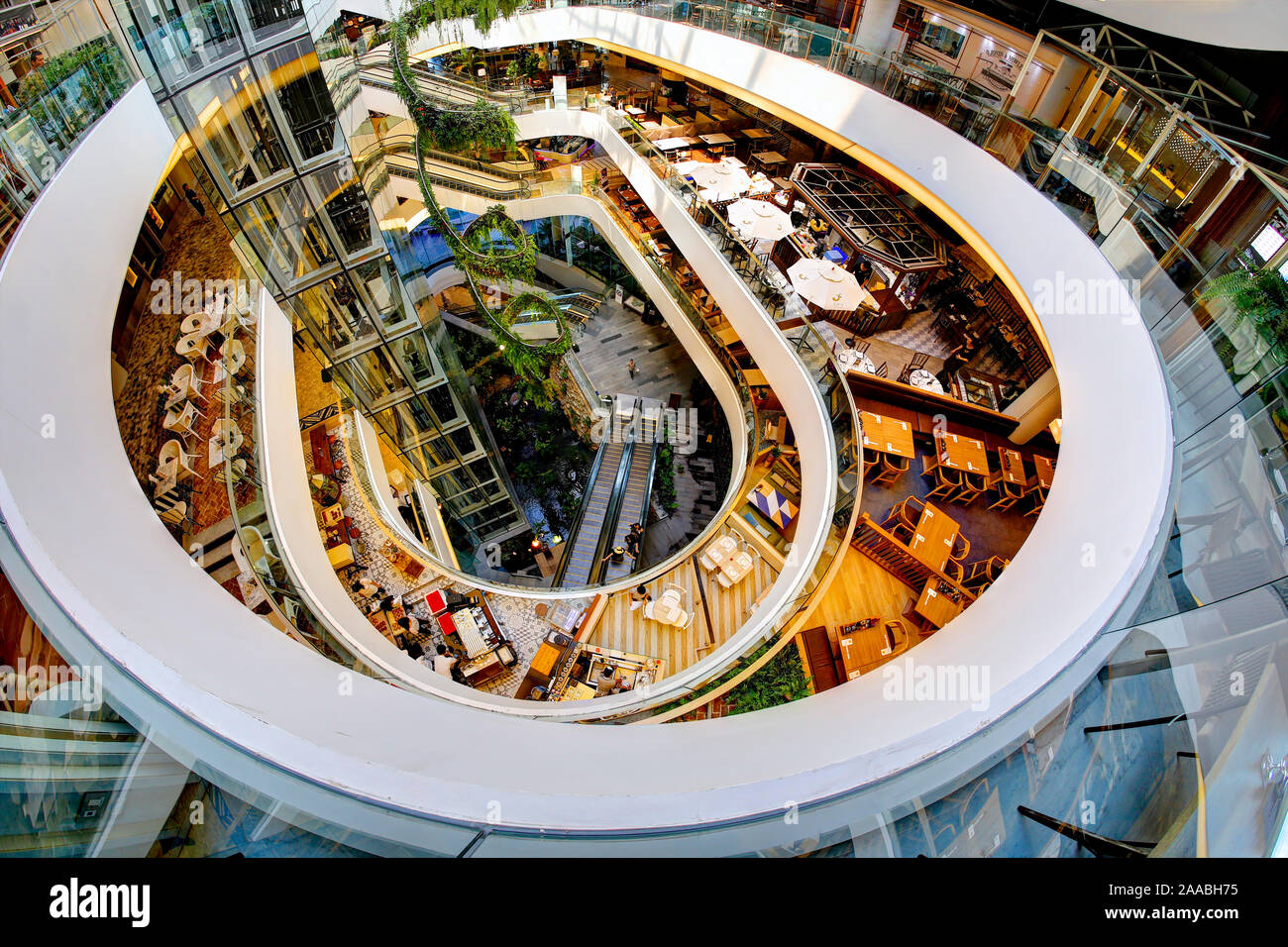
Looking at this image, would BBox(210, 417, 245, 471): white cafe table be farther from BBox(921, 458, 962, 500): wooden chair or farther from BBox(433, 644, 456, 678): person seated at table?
BBox(921, 458, 962, 500): wooden chair

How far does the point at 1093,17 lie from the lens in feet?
31.9

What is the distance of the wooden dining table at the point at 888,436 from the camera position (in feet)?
26.5

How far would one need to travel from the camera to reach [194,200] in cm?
828

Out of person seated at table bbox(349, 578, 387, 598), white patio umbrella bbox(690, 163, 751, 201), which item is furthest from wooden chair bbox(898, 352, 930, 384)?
person seated at table bbox(349, 578, 387, 598)

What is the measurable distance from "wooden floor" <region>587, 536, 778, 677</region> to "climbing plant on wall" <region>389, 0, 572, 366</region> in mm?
5919

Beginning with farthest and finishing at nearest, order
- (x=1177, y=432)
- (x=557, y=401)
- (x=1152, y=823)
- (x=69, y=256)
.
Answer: (x=557, y=401)
(x=1177, y=432)
(x=69, y=256)
(x=1152, y=823)

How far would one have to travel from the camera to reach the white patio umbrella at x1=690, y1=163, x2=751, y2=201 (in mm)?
11570

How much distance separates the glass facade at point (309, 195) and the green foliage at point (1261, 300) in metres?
9.23

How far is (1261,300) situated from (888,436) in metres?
4.06

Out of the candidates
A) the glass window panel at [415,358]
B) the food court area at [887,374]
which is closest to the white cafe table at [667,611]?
the food court area at [887,374]

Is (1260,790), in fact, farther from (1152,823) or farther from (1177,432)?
(1177,432)

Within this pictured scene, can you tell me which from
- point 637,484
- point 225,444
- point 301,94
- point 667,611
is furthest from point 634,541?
point 301,94

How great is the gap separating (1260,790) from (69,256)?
734cm
